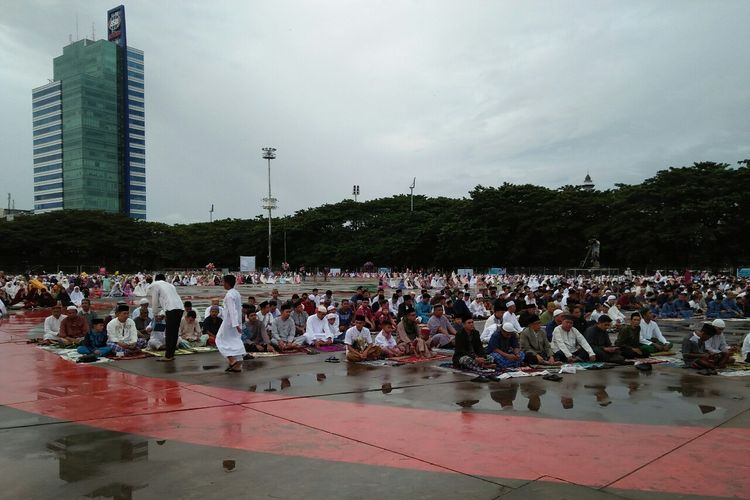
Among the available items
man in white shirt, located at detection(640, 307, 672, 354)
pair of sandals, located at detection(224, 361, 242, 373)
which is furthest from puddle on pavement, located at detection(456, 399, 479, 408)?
man in white shirt, located at detection(640, 307, 672, 354)

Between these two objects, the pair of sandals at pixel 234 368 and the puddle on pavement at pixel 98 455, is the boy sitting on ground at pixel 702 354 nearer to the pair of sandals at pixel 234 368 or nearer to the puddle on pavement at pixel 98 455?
the pair of sandals at pixel 234 368

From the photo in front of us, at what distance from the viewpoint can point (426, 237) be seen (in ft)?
201

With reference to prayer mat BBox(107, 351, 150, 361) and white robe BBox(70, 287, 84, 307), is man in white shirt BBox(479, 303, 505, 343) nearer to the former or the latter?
prayer mat BBox(107, 351, 150, 361)

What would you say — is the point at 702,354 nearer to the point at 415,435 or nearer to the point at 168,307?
the point at 415,435

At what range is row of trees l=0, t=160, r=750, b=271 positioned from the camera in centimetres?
4450

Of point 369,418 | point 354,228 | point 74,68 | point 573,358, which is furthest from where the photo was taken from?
point 74,68

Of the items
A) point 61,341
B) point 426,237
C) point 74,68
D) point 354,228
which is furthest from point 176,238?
point 61,341

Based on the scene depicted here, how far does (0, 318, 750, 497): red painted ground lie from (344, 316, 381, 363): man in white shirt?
3.00 metres

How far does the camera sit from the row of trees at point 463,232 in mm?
44500

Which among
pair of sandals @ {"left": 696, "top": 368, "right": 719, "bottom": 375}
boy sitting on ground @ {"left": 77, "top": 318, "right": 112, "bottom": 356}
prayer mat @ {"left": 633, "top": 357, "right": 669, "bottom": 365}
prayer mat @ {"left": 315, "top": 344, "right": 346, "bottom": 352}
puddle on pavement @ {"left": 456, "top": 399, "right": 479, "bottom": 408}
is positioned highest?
boy sitting on ground @ {"left": 77, "top": 318, "right": 112, "bottom": 356}

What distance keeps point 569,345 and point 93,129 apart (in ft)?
337

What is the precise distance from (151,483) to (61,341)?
8.61 meters

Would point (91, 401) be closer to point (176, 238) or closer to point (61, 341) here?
point (61, 341)

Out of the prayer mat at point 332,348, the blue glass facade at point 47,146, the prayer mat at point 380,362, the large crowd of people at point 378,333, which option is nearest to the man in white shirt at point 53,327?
the large crowd of people at point 378,333
